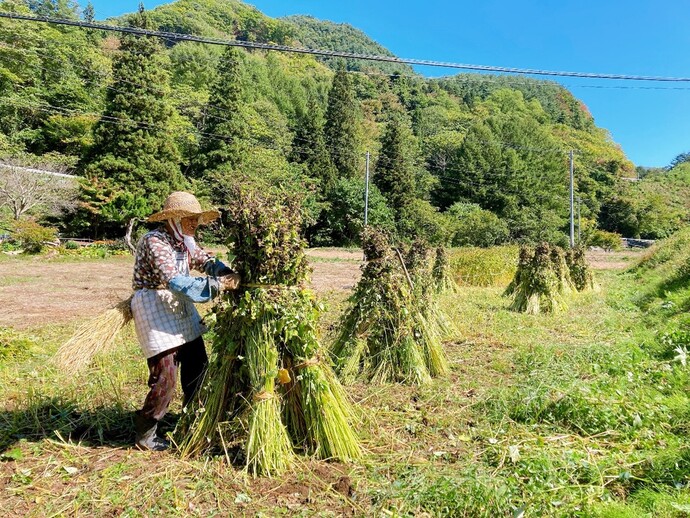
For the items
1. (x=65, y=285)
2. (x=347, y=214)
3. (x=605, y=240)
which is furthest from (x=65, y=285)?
(x=605, y=240)

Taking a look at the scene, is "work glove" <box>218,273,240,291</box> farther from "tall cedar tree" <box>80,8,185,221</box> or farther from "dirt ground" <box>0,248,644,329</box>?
"tall cedar tree" <box>80,8,185,221</box>

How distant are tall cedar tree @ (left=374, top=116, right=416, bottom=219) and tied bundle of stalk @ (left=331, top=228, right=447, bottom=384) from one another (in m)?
34.3

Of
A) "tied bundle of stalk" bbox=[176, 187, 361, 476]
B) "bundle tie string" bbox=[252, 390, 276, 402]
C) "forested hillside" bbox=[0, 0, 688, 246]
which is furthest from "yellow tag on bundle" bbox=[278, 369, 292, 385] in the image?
"forested hillside" bbox=[0, 0, 688, 246]

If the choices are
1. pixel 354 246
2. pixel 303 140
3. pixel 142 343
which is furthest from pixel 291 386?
pixel 303 140

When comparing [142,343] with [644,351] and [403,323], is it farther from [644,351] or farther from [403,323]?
[644,351]

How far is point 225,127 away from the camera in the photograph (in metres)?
32.8

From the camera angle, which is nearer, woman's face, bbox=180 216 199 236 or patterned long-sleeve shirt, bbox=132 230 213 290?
patterned long-sleeve shirt, bbox=132 230 213 290

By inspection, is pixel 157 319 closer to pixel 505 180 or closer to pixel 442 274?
pixel 442 274

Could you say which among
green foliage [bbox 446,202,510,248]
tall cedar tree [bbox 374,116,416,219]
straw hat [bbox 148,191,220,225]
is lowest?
straw hat [bbox 148,191,220,225]

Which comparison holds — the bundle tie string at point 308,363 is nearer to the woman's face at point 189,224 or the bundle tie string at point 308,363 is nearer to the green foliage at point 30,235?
the woman's face at point 189,224

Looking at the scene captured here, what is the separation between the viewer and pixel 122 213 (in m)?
25.5

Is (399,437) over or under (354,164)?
under

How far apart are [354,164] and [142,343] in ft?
133

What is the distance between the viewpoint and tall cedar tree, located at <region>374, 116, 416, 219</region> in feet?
128
